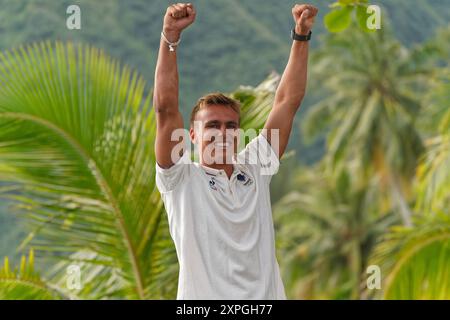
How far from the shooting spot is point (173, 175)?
11.6 feet

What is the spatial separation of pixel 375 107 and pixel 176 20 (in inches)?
1752

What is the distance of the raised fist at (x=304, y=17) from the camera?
3914 millimetres

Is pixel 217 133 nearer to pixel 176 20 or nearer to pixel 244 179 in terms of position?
pixel 244 179

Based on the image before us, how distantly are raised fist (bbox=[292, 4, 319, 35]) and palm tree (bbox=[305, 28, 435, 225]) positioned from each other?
133ft

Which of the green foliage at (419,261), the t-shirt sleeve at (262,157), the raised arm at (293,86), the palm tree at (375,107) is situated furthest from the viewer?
the palm tree at (375,107)

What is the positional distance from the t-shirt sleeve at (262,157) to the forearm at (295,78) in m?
0.18

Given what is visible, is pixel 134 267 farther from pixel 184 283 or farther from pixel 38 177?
Result: pixel 184 283

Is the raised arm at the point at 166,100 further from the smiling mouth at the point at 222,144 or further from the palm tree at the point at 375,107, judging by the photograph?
the palm tree at the point at 375,107

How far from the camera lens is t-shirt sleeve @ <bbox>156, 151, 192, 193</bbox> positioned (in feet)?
11.6

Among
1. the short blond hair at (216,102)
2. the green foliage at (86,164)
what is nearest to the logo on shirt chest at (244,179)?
the short blond hair at (216,102)

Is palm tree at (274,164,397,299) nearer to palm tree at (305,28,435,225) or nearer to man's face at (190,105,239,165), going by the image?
palm tree at (305,28,435,225)

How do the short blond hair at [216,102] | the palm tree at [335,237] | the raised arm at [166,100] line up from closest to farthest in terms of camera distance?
the raised arm at [166,100]
the short blond hair at [216,102]
the palm tree at [335,237]

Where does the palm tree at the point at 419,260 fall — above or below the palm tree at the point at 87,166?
below

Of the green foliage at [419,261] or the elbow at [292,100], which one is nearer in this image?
the elbow at [292,100]
